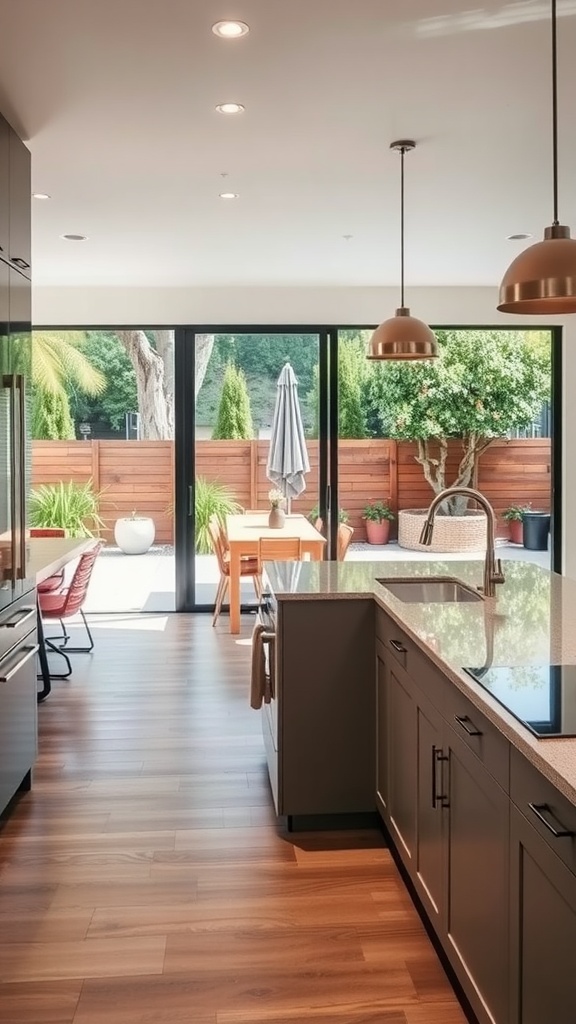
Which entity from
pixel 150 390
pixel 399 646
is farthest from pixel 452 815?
pixel 150 390

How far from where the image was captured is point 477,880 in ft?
6.98

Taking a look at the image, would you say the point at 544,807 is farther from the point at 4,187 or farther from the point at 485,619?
the point at 4,187

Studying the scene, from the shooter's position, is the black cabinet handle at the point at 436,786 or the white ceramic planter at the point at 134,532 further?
the white ceramic planter at the point at 134,532

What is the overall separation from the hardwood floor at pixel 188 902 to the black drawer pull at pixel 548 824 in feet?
3.16

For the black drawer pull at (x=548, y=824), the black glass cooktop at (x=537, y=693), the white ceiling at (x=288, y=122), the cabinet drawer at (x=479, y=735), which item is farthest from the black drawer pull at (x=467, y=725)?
the white ceiling at (x=288, y=122)

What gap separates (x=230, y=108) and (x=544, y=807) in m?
3.01

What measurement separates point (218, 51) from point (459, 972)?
2.91 metres

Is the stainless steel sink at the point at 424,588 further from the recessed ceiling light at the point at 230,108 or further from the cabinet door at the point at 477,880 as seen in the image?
the recessed ceiling light at the point at 230,108

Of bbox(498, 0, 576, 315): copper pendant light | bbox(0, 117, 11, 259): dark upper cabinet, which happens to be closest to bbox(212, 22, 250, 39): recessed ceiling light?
bbox(0, 117, 11, 259): dark upper cabinet

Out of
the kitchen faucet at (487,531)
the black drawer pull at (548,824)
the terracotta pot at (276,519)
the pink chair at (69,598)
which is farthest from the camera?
the terracotta pot at (276,519)

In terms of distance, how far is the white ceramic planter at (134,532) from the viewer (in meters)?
7.95

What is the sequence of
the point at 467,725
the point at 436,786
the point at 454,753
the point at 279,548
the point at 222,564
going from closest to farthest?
the point at 467,725 < the point at 454,753 < the point at 436,786 < the point at 279,548 < the point at 222,564

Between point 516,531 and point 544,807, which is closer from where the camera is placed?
point 544,807

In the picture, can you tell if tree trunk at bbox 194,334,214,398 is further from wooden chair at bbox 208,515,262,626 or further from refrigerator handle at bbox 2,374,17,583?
refrigerator handle at bbox 2,374,17,583
